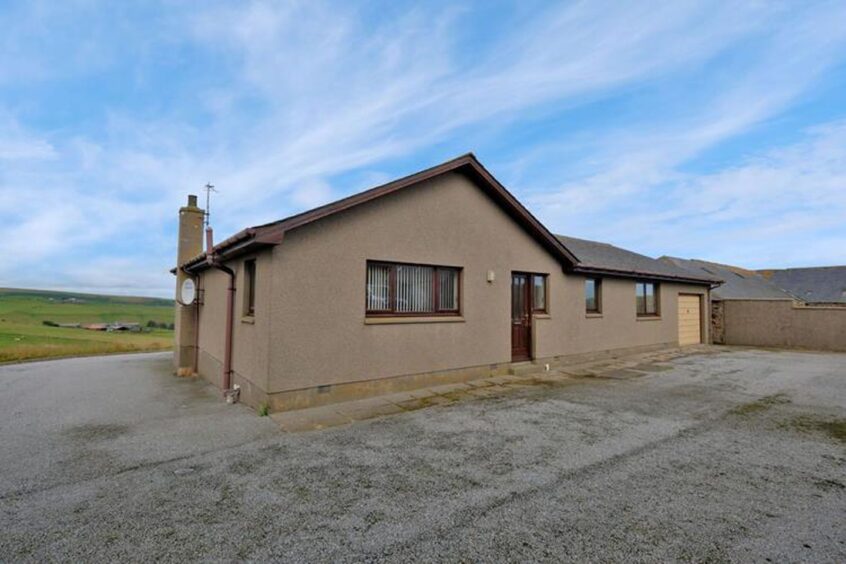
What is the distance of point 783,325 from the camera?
53.7 feet

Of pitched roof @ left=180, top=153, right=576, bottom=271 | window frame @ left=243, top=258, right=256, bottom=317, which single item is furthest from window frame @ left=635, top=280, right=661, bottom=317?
window frame @ left=243, top=258, right=256, bottom=317

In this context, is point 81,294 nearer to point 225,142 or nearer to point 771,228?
point 225,142

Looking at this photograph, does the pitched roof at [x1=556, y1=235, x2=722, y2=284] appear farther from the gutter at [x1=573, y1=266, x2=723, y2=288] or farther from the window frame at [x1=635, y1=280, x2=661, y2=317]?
the window frame at [x1=635, y1=280, x2=661, y2=317]

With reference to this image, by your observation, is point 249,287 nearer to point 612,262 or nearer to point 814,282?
point 612,262

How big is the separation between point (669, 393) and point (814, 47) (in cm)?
941

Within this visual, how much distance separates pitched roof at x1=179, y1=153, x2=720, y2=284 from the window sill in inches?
86.2

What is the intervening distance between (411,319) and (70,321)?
3638 cm

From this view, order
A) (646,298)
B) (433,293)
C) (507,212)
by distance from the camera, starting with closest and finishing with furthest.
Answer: (433,293) → (507,212) → (646,298)

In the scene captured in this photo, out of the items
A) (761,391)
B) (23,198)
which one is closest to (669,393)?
(761,391)

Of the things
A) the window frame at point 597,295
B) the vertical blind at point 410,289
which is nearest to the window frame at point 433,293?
the vertical blind at point 410,289

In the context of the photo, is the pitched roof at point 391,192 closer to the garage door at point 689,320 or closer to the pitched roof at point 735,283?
the garage door at point 689,320

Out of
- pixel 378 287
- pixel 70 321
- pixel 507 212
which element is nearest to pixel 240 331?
pixel 378 287

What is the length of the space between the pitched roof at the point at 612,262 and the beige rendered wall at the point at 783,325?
187 centimetres

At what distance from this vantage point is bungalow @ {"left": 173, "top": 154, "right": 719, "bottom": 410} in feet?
21.7
